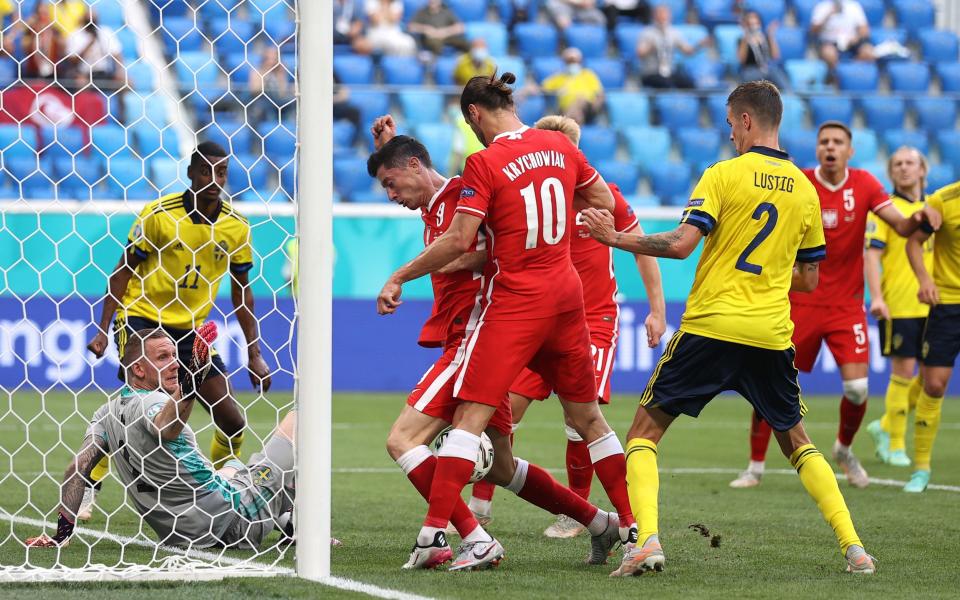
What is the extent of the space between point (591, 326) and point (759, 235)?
5.28ft

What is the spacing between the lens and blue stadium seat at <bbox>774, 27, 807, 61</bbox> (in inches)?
795

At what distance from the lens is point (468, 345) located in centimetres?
547

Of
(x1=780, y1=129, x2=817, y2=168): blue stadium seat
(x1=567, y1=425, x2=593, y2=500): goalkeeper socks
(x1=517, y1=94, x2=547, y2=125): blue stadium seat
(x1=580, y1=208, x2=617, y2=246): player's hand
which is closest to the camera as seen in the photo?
(x1=580, y1=208, x2=617, y2=246): player's hand

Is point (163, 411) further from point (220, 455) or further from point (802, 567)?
point (802, 567)

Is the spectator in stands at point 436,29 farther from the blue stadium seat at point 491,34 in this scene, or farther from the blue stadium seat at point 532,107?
the blue stadium seat at point 532,107

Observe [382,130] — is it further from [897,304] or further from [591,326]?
[897,304]

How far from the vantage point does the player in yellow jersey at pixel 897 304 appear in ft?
32.2

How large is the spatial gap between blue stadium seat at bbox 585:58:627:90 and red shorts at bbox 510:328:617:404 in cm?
1238

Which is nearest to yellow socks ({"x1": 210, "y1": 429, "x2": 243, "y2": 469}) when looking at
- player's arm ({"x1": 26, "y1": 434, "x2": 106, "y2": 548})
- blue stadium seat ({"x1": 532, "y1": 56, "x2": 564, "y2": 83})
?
player's arm ({"x1": 26, "y1": 434, "x2": 106, "y2": 548})

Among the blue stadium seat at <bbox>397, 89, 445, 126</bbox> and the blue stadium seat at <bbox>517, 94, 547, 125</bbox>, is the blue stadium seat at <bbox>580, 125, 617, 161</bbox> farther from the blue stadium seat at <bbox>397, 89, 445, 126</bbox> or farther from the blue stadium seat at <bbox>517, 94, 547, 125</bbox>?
the blue stadium seat at <bbox>397, 89, 445, 126</bbox>

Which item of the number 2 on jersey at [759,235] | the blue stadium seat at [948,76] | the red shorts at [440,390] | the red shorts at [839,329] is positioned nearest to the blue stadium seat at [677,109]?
the blue stadium seat at [948,76]

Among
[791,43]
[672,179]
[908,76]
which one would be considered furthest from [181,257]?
[908,76]

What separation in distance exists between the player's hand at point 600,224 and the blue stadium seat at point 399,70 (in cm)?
1328

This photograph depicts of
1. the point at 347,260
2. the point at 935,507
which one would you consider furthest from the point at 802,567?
the point at 347,260
